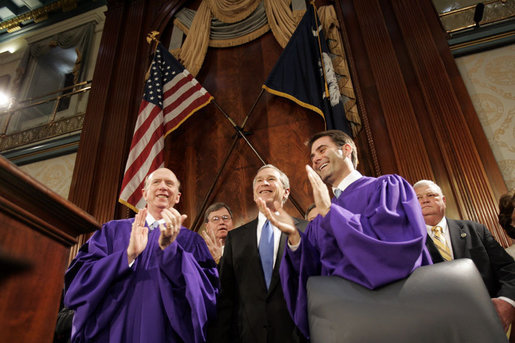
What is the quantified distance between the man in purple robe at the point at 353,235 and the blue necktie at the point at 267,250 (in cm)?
22

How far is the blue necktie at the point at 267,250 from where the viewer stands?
78.6 inches

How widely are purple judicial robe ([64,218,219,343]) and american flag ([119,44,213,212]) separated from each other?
6.13 feet

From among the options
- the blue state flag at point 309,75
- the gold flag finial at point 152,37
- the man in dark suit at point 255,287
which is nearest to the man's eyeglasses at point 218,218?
the man in dark suit at point 255,287

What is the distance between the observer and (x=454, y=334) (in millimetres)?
1146

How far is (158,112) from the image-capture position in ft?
13.4

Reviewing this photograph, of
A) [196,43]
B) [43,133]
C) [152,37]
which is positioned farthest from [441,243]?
[43,133]

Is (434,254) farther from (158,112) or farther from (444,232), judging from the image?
(158,112)

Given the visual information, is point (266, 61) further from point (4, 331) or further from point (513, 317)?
point (4, 331)

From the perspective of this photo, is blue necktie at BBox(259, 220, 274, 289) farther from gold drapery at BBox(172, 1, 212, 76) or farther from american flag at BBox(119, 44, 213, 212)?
gold drapery at BBox(172, 1, 212, 76)

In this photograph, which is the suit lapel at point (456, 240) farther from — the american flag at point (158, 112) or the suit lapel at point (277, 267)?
the american flag at point (158, 112)

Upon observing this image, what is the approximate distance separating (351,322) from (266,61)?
11.9 ft

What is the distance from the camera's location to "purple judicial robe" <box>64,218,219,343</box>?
1671 millimetres

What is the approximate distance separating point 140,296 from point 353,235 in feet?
3.31

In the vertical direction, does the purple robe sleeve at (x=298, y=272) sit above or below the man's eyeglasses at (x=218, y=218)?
below
